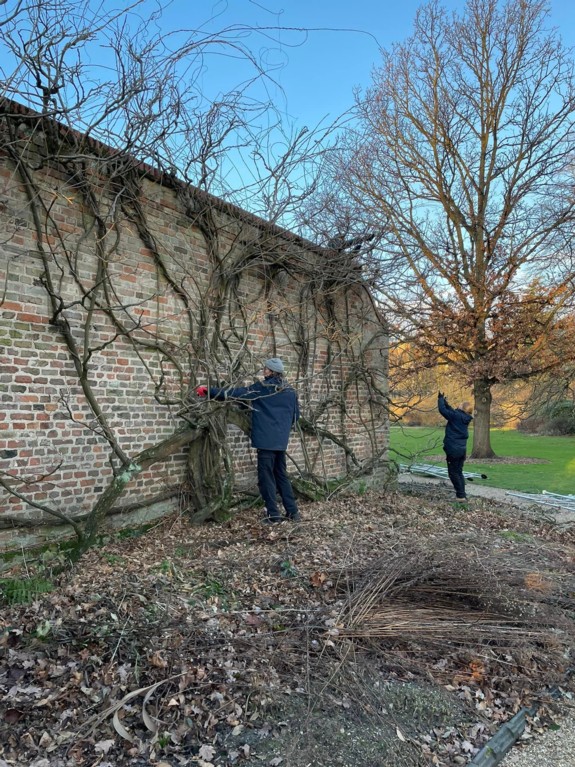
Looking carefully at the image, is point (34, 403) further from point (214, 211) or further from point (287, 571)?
point (214, 211)

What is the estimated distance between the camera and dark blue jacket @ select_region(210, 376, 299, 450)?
6500 mm

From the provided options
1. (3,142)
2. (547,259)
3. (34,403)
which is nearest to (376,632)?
(34,403)

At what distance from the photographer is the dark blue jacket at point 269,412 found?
256 inches

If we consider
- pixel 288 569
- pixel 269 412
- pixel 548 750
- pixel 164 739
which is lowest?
pixel 548 750

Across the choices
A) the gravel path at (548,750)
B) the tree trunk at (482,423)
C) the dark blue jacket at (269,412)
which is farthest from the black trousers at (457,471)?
the tree trunk at (482,423)

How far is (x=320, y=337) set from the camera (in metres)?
8.91

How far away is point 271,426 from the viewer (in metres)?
6.54

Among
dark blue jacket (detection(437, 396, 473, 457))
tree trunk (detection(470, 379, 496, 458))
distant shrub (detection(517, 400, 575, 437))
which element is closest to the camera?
dark blue jacket (detection(437, 396, 473, 457))

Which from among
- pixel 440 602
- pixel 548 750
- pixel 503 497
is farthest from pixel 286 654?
pixel 503 497

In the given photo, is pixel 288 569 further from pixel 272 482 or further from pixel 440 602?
pixel 272 482

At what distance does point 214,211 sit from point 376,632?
532 centimetres

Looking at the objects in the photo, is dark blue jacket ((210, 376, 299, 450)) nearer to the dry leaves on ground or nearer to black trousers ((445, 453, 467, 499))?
the dry leaves on ground

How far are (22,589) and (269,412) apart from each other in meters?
3.24

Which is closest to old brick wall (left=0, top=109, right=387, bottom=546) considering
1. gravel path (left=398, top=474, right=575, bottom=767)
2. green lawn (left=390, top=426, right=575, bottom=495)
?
gravel path (left=398, top=474, right=575, bottom=767)
